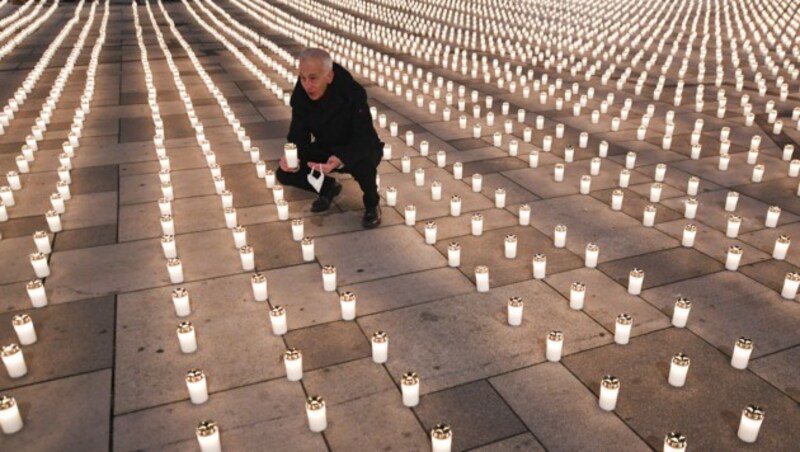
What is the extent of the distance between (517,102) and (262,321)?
8.96 metres

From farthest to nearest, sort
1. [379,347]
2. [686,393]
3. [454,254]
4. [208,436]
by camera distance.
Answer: [454,254]
[379,347]
[686,393]
[208,436]

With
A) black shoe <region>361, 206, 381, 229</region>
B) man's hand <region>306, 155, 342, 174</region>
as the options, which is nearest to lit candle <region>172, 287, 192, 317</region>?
man's hand <region>306, 155, 342, 174</region>

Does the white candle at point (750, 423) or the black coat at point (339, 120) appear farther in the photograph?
the black coat at point (339, 120)

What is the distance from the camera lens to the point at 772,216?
6953mm

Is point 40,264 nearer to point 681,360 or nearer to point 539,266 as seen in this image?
point 539,266

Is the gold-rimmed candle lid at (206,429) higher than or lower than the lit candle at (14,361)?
higher

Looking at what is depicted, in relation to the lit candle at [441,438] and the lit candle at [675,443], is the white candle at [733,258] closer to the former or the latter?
the lit candle at [675,443]

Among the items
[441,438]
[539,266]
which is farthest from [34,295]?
[539,266]

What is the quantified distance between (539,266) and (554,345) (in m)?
1.35

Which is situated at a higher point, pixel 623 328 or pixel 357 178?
pixel 357 178

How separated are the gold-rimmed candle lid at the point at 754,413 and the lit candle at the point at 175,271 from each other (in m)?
4.71

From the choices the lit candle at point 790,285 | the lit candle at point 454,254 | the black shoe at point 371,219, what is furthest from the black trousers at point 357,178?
the lit candle at point 790,285

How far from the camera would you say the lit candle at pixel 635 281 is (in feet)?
18.4

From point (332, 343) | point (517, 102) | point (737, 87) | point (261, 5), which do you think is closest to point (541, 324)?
point (332, 343)
